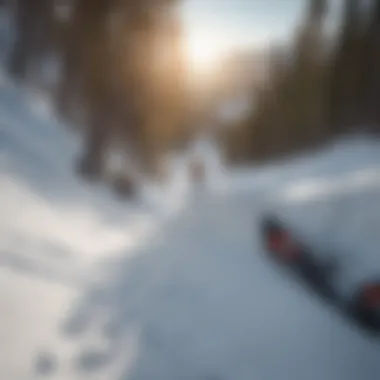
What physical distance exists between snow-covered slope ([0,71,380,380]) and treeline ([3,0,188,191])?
0.16 ft

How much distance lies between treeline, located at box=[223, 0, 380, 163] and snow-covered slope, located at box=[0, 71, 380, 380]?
0.04 metres

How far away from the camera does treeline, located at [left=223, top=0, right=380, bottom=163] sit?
1.05 metres

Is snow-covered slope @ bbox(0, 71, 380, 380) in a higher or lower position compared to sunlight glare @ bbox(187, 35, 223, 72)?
lower

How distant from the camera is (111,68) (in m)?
1.06

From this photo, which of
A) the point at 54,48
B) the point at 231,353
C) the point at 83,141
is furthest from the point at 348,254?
the point at 54,48

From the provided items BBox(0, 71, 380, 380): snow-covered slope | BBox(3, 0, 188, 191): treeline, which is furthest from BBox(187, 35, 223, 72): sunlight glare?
BBox(0, 71, 380, 380): snow-covered slope

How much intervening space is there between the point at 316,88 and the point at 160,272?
430 mm

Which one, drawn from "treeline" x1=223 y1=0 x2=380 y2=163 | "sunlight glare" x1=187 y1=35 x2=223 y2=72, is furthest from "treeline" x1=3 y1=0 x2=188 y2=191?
"treeline" x1=223 y1=0 x2=380 y2=163

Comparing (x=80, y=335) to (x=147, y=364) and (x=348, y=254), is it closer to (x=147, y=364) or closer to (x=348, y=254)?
(x=147, y=364)

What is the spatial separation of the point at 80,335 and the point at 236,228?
331 millimetres

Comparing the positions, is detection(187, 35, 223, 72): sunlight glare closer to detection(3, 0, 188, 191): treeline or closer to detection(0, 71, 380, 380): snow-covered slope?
detection(3, 0, 188, 191): treeline

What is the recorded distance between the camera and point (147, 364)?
105cm

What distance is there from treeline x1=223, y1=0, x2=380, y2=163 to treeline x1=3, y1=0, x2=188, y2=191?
136mm

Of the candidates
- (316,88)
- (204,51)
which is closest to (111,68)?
(204,51)
